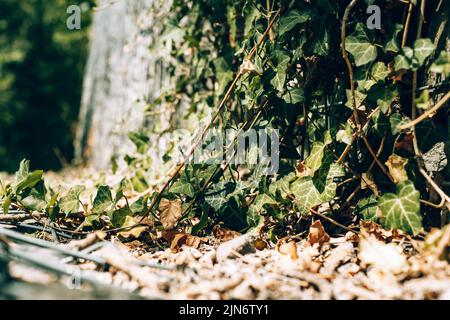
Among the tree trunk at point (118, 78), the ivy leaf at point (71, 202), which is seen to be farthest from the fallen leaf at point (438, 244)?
the tree trunk at point (118, 78)

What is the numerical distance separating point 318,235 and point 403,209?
0.31 metres

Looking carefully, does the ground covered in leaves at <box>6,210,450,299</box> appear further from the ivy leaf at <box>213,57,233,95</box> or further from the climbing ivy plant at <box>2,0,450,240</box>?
Answer: the ivy leaf at <box>213,57,233,95</box>

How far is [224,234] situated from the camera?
1628mm

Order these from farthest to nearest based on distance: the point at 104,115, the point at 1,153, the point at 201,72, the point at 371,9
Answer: the point at 1,153, the point at 104,115, the point at 201,72, the point at 371,9

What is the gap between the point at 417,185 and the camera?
145 cm

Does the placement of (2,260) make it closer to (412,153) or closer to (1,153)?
(412,153)

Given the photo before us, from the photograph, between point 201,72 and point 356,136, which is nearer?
point 356,136

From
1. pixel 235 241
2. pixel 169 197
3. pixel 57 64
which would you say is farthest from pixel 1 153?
pixel 235 241

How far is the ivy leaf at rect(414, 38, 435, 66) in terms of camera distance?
128cm

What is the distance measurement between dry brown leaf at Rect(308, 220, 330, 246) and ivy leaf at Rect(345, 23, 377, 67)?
0.52 m

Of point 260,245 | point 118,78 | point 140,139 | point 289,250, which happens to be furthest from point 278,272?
point 118,78

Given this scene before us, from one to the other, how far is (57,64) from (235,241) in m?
5.94

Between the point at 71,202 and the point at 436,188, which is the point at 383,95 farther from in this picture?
the point at 71,202

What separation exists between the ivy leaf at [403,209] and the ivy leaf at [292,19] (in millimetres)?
603
